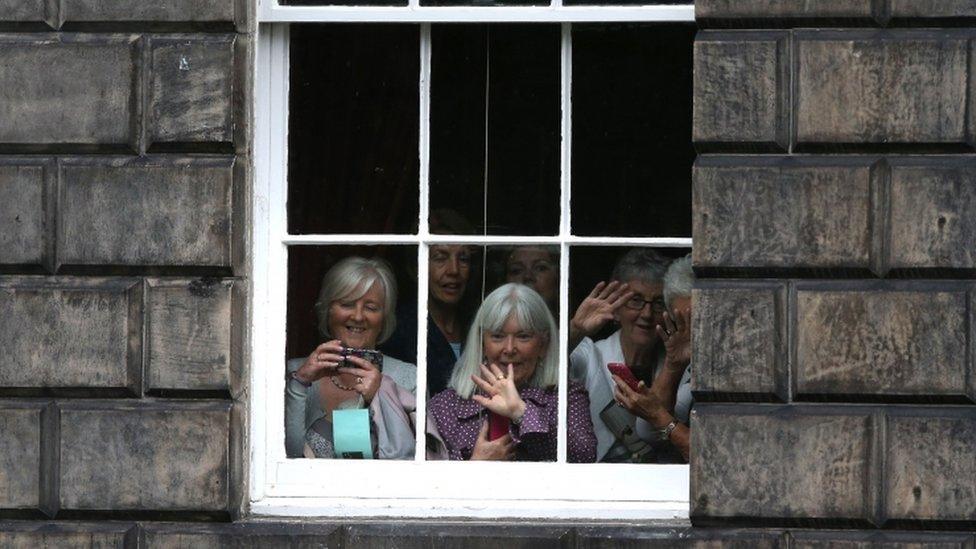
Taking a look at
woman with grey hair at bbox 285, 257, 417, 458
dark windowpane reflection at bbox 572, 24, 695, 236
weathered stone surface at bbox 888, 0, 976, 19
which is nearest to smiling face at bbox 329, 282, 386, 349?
woman with grey hair at bbox 285, 257, 417, 458

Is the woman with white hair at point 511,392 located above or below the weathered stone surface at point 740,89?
below

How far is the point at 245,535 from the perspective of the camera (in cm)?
641

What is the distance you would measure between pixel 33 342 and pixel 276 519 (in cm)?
96

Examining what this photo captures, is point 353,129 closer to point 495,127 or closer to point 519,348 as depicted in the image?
point 495,127

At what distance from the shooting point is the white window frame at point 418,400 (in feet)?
21.5

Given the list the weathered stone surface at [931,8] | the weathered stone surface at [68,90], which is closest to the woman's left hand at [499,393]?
the weathered stone surface at [68,90]

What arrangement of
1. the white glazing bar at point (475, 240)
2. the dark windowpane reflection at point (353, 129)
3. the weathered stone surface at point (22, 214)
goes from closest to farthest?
1. the weathered stone surface at point (22, 214)
2. the white glazing bar at point (475, 240)
3. the dark windowpane reflection at point (353, 129)

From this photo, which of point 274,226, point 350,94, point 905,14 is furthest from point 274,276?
point 905,14

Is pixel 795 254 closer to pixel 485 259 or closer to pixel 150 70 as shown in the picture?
pixel 485 259

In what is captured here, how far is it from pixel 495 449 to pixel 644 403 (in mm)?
511

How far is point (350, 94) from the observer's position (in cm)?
673

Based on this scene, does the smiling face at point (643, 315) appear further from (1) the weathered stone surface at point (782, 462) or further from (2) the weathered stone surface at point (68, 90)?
(2) the weathered stone surface at point (68, 90)

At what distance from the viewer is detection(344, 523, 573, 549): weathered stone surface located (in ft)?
20.9

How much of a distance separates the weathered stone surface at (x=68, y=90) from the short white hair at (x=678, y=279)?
1.79m
